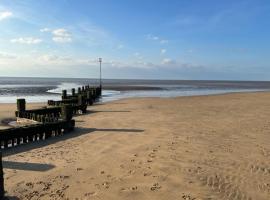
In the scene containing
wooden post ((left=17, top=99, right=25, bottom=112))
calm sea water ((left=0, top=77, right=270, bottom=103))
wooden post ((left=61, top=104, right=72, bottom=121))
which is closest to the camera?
wooden post ((left=61, top=104, right=72, bottom=121))

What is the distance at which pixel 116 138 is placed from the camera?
12.9m

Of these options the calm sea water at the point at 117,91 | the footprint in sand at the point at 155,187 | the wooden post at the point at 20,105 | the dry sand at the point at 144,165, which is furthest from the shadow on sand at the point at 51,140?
the calm sea water at the point at 117,91

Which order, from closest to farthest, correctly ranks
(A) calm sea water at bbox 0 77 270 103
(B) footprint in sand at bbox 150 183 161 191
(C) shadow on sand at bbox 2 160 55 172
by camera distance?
(B) footprint in sand at bbox 150 183 161 191 → (C) shadow on sand at bbox 2 160 55 172 → (A) calm sea water at bbox 0 77 270 103

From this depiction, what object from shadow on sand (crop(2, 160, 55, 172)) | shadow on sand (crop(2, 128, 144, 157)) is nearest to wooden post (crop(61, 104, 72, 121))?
shadow on sand (crop(2, 128, 144, 157))

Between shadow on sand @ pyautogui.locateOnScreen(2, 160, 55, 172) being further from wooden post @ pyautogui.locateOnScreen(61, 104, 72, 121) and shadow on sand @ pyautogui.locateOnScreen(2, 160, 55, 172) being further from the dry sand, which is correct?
wooden post @ pyautogui.locateOnScreen(61, 104, 72, 121)

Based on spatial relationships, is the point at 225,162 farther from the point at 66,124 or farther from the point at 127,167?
the point at 66,124

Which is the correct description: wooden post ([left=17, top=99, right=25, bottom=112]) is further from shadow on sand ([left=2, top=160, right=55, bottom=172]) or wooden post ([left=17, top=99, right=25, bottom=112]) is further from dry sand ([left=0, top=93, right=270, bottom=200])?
shadow on sand ([left=2, top=160, right=55, bottom=172])

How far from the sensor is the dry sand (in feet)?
23.7

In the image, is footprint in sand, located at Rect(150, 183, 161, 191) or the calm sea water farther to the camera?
the calm sea water

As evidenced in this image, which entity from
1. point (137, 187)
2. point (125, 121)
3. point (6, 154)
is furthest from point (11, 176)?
point (125, 121)

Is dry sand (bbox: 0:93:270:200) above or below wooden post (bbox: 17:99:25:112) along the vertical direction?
below

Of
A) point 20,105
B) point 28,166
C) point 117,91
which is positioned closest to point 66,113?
point 20,105

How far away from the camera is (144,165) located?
9094 mm

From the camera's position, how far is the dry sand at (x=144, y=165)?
7.23 metres
